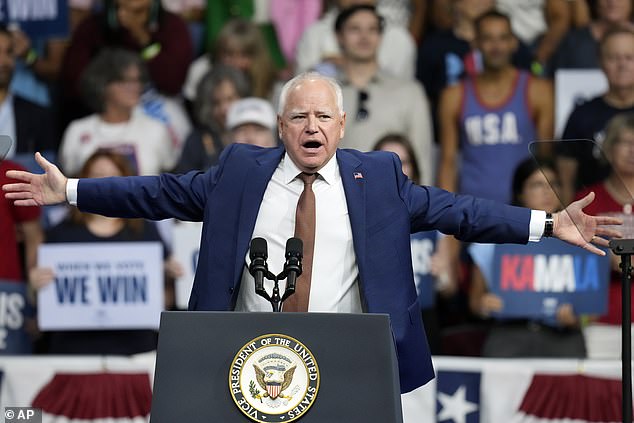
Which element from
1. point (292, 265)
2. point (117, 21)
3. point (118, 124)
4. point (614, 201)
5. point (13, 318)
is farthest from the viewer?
point (117, 21)

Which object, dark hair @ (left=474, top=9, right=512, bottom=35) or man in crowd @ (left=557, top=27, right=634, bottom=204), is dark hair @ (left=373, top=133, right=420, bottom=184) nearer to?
man in crowd @ (left=557, top=27, right=634, bottom=204)

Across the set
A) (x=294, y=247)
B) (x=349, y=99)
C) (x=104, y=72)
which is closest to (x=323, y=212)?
(x=294, y=247)

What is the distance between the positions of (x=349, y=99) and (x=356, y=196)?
377 centimetres

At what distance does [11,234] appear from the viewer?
7.89 m

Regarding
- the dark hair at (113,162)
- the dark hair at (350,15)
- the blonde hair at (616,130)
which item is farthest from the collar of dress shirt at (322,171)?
the dark hair at (350,15)

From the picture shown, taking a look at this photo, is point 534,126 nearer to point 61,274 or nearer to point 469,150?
point 469,150

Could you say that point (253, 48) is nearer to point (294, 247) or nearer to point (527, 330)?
point (527, 330)

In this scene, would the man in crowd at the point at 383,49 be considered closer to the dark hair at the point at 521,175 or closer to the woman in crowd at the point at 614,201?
the dark hair at the point at 521,175

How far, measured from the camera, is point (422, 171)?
8141 mm

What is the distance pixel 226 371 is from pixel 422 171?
14.0 feet

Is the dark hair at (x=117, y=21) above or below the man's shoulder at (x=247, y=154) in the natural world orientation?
above

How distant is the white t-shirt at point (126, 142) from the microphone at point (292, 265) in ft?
14.4

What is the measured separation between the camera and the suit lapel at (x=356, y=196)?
15.3ft

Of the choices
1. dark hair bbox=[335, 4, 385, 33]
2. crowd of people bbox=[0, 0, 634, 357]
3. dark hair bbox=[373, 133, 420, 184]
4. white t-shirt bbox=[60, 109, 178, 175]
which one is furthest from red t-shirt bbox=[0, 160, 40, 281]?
dark hair bbox=[335, 4, 385, 33]
